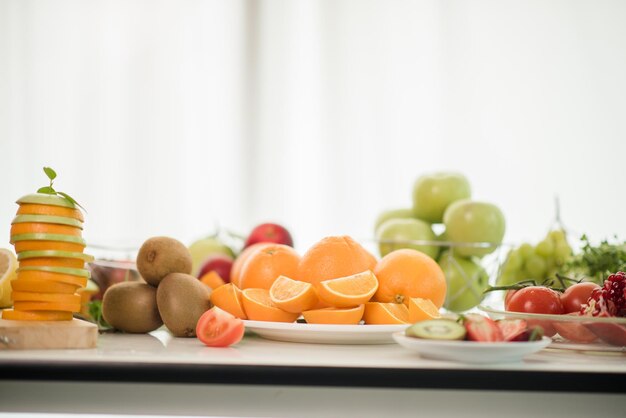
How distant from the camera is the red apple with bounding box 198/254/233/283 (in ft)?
5.78

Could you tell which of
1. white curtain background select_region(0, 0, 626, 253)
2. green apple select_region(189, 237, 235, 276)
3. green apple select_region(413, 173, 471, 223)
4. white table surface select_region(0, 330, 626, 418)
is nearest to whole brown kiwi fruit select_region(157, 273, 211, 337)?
white table surface select_region(0, 330, 626, 418)

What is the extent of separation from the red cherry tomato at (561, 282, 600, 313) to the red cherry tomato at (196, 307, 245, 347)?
57 centimetres

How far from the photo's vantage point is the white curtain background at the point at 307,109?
4.23 meters

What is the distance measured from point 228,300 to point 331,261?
0.67ft

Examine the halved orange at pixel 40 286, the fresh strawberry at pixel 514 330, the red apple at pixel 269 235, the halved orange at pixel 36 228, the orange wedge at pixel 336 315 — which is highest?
the halved orange at pixel 36 228

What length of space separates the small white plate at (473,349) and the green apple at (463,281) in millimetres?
944

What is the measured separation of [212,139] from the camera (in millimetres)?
4352

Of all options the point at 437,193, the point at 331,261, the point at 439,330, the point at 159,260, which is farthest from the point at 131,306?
the point at 437,193

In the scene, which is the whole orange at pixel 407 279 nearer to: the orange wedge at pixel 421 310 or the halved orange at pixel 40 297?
the orange wedge at pixel 421 310

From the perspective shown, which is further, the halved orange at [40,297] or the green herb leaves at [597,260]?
the green herb leaves at [597,260]

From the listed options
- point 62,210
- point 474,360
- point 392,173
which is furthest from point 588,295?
point 392,173

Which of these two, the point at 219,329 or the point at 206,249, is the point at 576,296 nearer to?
the point at 219,329

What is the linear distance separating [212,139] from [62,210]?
3250 millimetres

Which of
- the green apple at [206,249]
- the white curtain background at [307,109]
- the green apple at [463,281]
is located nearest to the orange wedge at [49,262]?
the green apple at [206,249]
